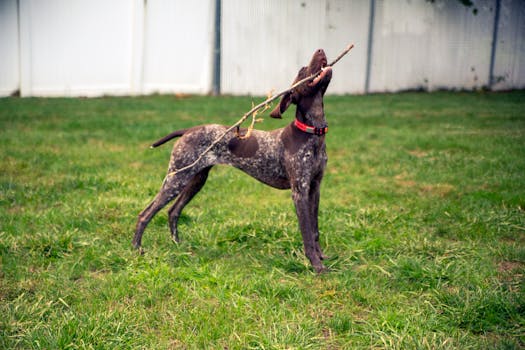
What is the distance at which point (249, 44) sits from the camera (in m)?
13.8

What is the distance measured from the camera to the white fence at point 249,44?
42.1 feet

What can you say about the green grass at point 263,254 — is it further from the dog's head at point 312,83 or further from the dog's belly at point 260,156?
the dog's head at point 312,83

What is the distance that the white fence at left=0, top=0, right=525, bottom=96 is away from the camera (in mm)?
12844

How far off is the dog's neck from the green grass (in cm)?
105

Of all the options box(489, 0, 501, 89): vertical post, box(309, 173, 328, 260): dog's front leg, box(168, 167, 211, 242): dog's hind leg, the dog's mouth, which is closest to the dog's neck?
the dog's mouth

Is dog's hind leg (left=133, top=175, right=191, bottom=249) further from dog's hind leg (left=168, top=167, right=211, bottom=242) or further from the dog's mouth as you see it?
the dog's mouth

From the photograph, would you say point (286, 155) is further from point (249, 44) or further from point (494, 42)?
point (494, 42)

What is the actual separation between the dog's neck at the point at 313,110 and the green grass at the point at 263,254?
1.05m

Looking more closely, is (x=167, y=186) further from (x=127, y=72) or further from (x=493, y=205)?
(x=127, y=72)

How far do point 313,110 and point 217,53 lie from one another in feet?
32.8

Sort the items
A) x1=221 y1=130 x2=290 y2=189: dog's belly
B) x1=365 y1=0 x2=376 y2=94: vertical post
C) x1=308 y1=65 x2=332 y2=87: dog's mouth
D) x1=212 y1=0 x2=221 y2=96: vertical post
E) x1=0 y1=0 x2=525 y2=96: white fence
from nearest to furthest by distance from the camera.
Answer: x1=308 y1=65 x2=332 y2=87: dog's mouth < x1=221 y1=130 x2=290 y2=189: dog's belly < x1=0 y1=0 x2=525 y2=96: white fence < x1=212 y1=0 x2=221 y2=96: vertical post < x1=365 y1=0 x2=376 y2=94: vertical post

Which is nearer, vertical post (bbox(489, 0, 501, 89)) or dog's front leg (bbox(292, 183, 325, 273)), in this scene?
dog's front leg (bbox(292, 183, 325, 273))

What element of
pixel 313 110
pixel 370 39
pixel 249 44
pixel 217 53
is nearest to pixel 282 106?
pixel 313 110

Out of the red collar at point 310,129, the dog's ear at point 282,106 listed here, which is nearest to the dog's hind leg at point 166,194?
the dog's ear at point 282,106
